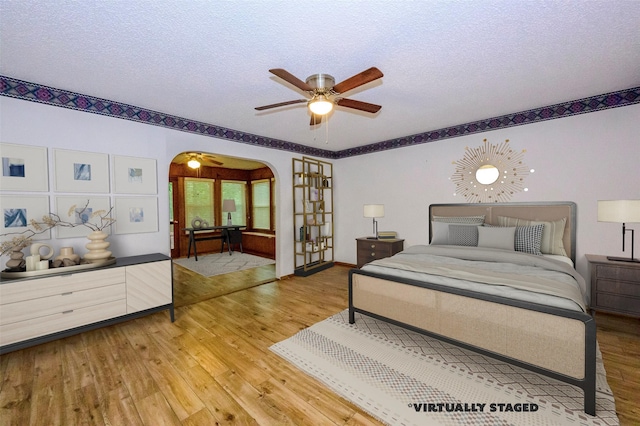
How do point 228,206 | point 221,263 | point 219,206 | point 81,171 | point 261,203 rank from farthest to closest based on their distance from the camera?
point 261,203
point 219,206
point 228,206
point 221,263
point 81,171

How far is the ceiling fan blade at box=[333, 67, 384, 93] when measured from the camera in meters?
1.91

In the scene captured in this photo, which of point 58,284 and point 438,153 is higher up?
point 438,153

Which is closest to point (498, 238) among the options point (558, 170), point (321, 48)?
point (558, 170)

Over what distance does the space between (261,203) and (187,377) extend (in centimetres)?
637

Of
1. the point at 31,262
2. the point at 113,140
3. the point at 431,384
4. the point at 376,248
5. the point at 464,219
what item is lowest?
the point at 431,384

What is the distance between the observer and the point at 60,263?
258cm

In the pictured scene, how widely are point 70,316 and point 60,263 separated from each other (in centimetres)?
53

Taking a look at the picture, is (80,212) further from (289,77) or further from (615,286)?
(615,286)

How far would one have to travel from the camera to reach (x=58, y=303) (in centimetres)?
244

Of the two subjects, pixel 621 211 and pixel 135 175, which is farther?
pixel 135 175

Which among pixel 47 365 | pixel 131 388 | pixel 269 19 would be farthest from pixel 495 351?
pixel 47 365

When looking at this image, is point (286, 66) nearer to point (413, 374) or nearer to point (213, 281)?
point (413, 374)

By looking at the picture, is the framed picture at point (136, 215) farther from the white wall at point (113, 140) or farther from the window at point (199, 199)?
the window at point (199, 199)

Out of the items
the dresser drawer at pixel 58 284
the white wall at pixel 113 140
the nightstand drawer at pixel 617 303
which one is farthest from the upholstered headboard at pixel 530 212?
the dresser drawer at pixel 58 284
